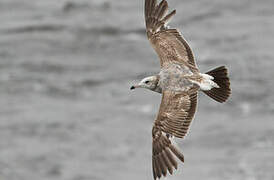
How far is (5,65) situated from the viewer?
2372cm

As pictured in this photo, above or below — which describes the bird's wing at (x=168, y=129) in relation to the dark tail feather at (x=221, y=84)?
below

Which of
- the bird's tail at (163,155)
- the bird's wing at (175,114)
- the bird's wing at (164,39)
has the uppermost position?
the bird's wing at (164,39)

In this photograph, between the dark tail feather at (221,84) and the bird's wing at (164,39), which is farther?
the bird's wing at (164,39)

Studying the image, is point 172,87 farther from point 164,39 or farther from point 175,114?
point 164,39

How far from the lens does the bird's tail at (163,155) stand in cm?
976

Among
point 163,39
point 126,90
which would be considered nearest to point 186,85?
point 163,39

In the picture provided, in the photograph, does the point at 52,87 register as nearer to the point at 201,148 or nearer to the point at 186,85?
the point at 201,148

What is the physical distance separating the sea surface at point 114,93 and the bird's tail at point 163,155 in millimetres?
8273

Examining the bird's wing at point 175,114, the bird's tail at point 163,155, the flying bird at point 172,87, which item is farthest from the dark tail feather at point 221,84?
the bird's tail at point 163,155

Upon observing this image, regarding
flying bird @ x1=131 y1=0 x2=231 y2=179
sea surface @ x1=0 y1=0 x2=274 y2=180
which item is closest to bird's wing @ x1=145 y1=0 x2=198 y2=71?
flying bird @ x1=131 y1=0 x2=231 y2=179

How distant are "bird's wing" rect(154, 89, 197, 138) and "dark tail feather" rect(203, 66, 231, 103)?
661 mm

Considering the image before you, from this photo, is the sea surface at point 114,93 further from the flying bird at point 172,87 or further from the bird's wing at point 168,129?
the bird's wing at point 168,129

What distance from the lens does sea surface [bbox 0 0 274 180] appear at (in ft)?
62.3

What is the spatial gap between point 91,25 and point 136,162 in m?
8.36
